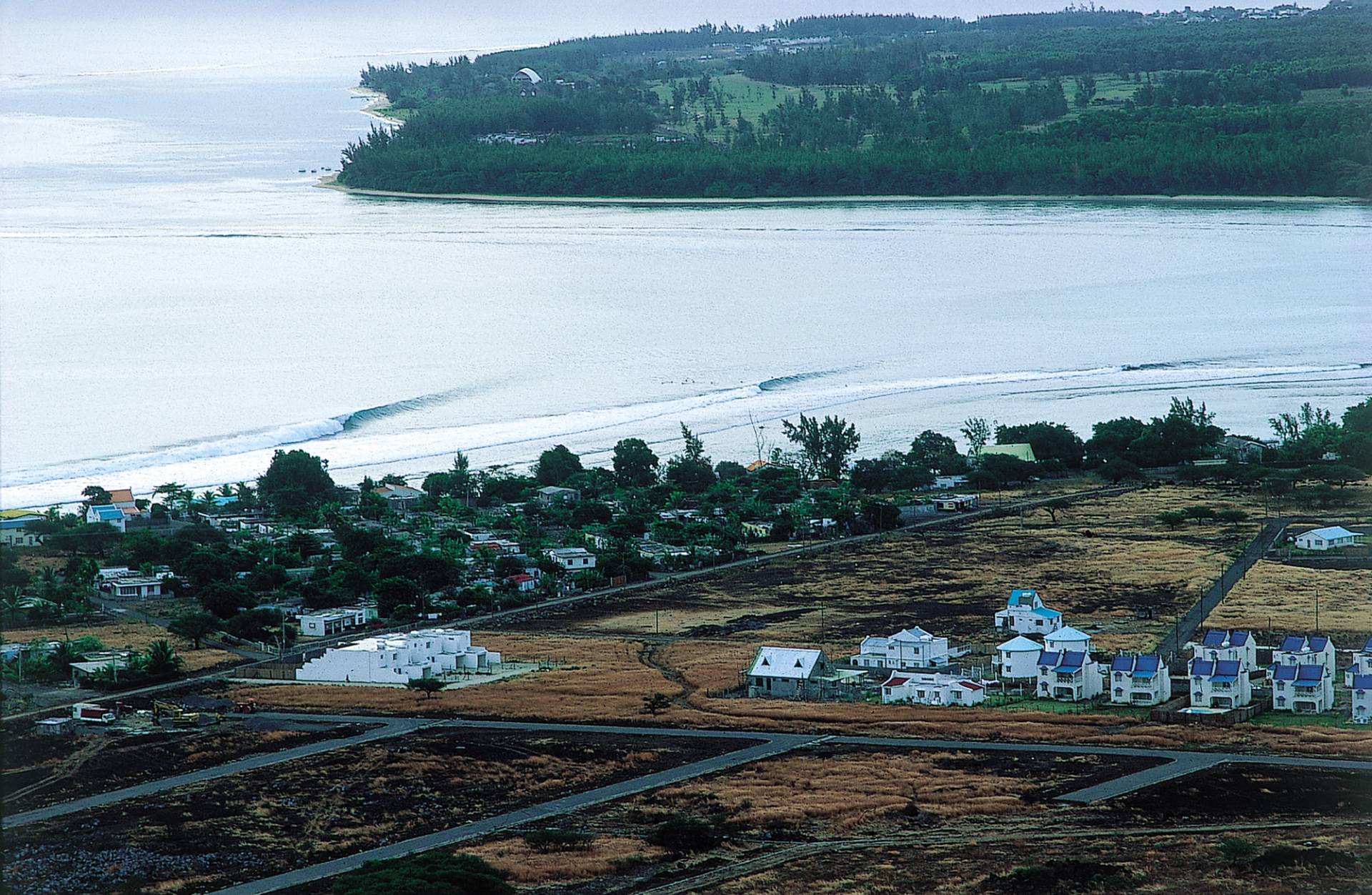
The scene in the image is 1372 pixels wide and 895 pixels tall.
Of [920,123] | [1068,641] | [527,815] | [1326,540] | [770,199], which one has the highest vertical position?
[920,123]

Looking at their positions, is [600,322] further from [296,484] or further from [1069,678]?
[1069,678]

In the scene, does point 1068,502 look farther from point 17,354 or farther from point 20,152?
point 20,152

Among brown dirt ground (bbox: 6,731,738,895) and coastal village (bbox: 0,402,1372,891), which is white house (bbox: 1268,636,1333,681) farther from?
brown dirt ground (bbox: 6,731,738,895)

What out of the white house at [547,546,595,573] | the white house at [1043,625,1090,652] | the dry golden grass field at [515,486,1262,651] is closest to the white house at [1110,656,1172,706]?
the white house at [1043,625,1090,652]

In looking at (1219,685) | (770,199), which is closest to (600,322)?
(770,199)

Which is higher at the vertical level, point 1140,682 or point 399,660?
point 399,660

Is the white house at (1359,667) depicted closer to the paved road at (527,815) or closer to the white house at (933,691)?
the white house at (933,691)
